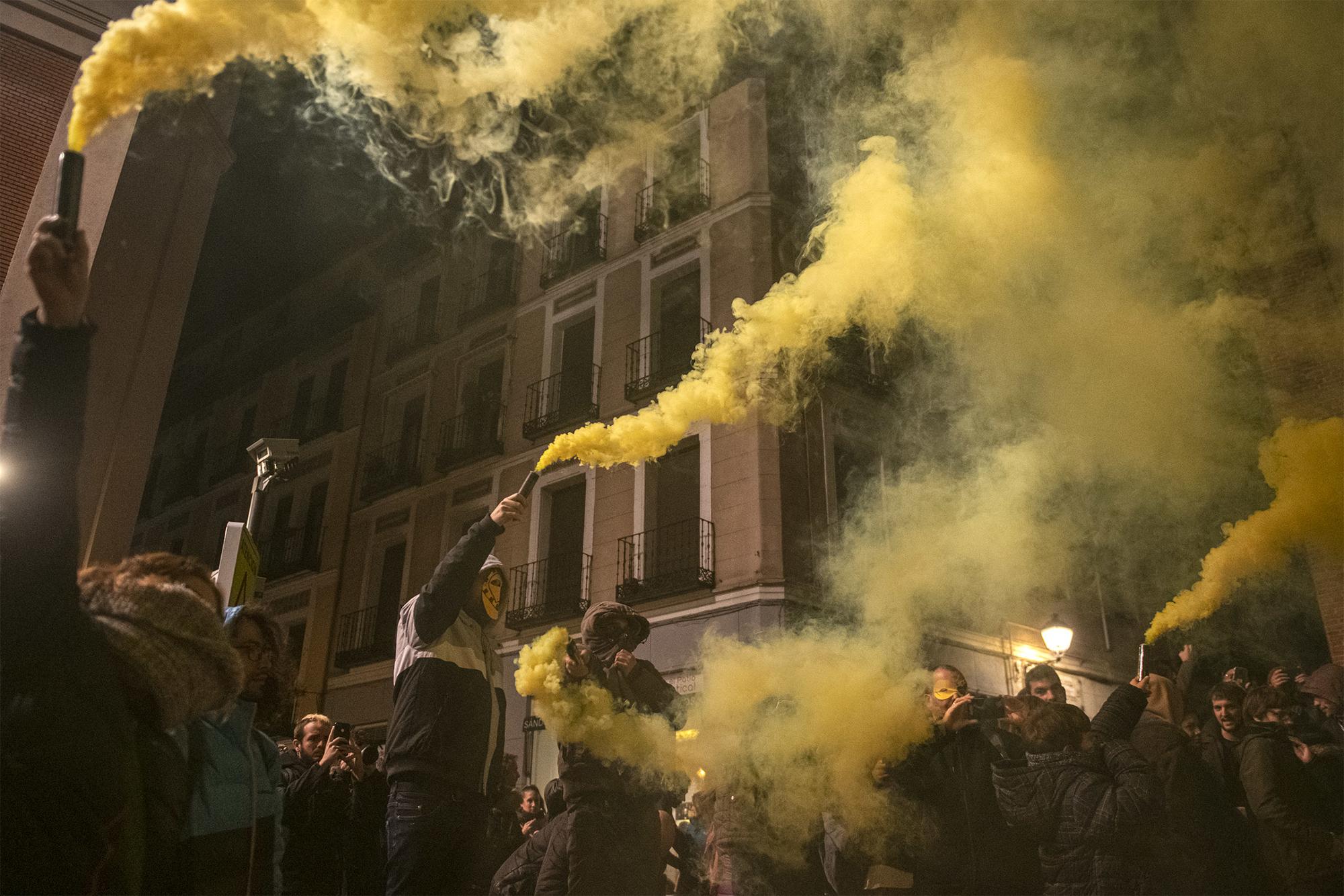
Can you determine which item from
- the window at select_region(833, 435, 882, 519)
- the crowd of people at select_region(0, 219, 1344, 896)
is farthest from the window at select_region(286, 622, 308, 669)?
the crowd of people at select_region(0, 219, 1344, 896)

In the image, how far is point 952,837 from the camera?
324cm

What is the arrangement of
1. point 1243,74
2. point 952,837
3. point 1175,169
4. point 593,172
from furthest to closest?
point 593,172, point 1175,169, point 1243,74, point 952,837

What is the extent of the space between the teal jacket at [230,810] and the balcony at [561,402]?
794 centimetres

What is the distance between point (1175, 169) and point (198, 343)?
16.2 m

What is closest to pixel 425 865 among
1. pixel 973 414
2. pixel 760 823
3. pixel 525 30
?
pixel 760 823

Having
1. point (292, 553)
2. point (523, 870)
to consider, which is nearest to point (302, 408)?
point (292, 553)

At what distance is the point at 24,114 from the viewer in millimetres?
4934

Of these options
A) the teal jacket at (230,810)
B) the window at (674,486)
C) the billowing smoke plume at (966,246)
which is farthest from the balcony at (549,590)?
the teal jacket at (230,810)

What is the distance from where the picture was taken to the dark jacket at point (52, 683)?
3.75 feet

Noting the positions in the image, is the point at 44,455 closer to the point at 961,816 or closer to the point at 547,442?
the point at 961,816

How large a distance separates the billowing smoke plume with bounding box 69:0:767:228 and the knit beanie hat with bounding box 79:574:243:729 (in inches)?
54.0

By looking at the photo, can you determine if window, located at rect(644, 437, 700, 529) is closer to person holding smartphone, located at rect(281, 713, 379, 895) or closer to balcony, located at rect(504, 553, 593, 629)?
balcony, located at rect(504, 553, 593, 629)

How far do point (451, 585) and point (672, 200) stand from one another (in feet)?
26.4

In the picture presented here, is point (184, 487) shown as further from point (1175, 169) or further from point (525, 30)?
point (1175, 169)
